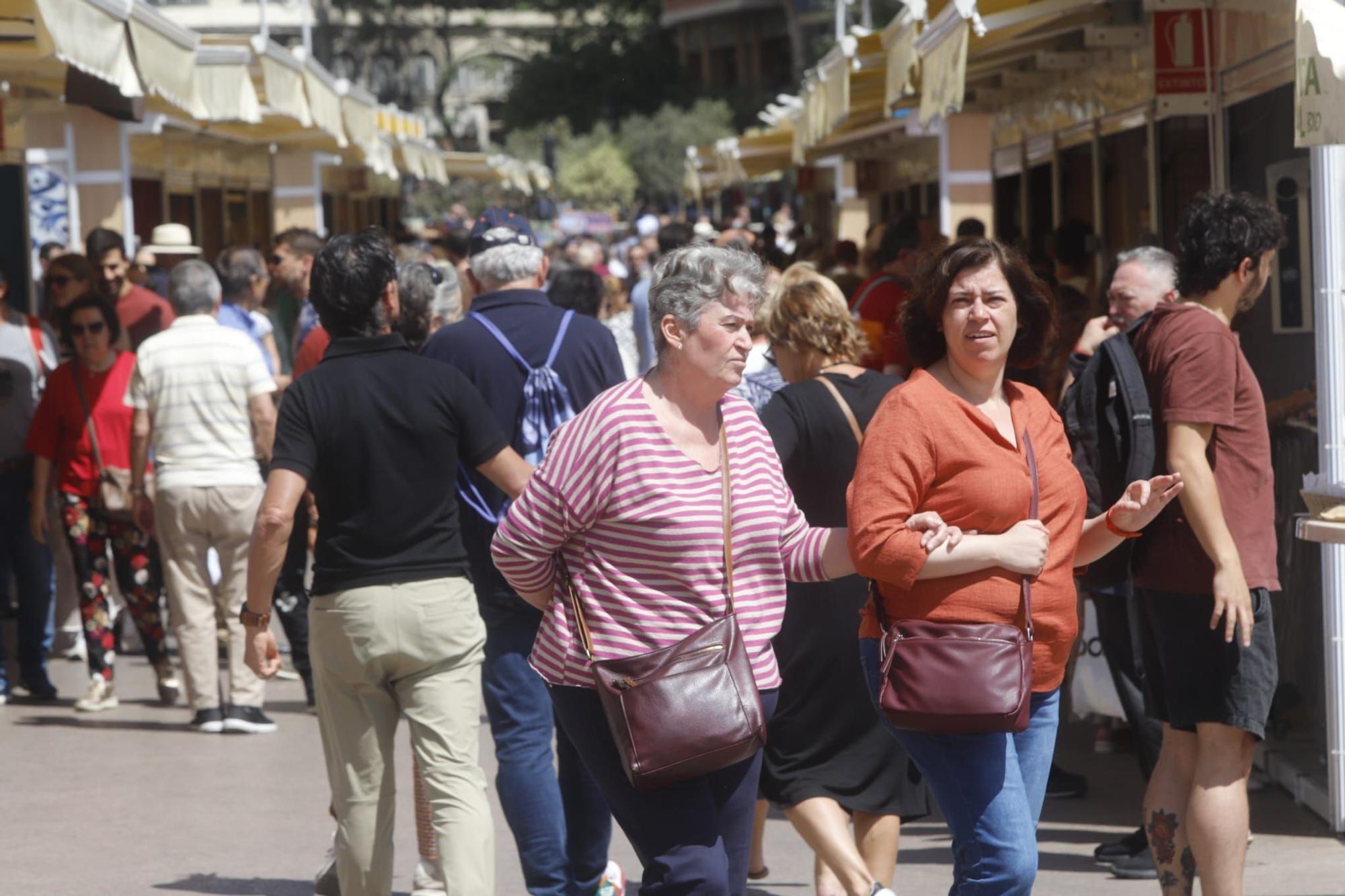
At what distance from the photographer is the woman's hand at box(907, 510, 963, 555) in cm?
379

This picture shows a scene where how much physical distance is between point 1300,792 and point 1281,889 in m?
1.12

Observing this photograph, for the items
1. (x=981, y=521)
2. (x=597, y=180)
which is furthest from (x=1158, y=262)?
(x=597, y=180)

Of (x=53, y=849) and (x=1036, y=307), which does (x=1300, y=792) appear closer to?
(x=1036, y=307)

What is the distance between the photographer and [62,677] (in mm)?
9875

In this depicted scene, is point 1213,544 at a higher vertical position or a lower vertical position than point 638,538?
lower

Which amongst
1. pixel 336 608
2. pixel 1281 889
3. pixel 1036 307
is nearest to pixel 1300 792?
pixel 1281 889

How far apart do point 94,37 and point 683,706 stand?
18.1 ft

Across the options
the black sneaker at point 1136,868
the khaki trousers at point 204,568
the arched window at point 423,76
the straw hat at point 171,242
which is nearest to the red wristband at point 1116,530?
the black sneaker at point 1136,868

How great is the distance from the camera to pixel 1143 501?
159 inches

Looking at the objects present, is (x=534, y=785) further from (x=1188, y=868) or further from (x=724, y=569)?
(x=1188, y=868)

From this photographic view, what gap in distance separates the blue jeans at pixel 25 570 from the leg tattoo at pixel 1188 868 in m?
6.01

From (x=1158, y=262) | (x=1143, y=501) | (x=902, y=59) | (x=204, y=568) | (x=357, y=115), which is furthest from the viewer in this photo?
(x=357, y=115)

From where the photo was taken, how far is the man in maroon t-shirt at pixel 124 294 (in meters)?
10.5

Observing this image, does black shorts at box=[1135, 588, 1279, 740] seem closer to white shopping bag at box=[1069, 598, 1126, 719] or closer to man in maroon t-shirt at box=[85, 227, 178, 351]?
white shopping bag at box=[1069, 598, 1126, 719]
